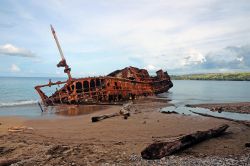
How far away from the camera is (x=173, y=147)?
311 inches

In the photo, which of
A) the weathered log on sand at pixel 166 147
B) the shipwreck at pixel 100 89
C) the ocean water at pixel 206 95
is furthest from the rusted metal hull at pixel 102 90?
the weathered log on sand at pixel 166 147

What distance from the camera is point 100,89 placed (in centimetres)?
2667

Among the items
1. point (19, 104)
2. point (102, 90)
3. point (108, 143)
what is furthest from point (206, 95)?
point (108, 143)

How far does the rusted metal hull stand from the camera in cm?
2544

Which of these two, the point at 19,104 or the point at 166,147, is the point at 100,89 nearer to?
the point at 19,104

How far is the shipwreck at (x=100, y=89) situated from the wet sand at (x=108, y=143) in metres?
11.9

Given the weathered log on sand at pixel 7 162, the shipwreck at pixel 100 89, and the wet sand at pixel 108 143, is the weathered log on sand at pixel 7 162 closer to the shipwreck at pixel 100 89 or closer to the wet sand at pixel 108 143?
the wet sand at pixel 108 143

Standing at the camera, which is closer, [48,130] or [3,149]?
[3,149]

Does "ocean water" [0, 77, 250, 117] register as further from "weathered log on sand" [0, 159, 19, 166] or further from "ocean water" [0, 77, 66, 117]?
"weathered log on sand" [0, 159, 19, 166]

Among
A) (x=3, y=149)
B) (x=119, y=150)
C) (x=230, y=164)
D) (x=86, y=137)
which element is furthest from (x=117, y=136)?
(x=230, y=164)

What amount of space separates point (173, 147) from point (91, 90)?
21070 mm

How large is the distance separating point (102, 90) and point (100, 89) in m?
0.24

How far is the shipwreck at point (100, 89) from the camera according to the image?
2541 centimetres

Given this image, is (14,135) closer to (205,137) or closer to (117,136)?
(117,136)
